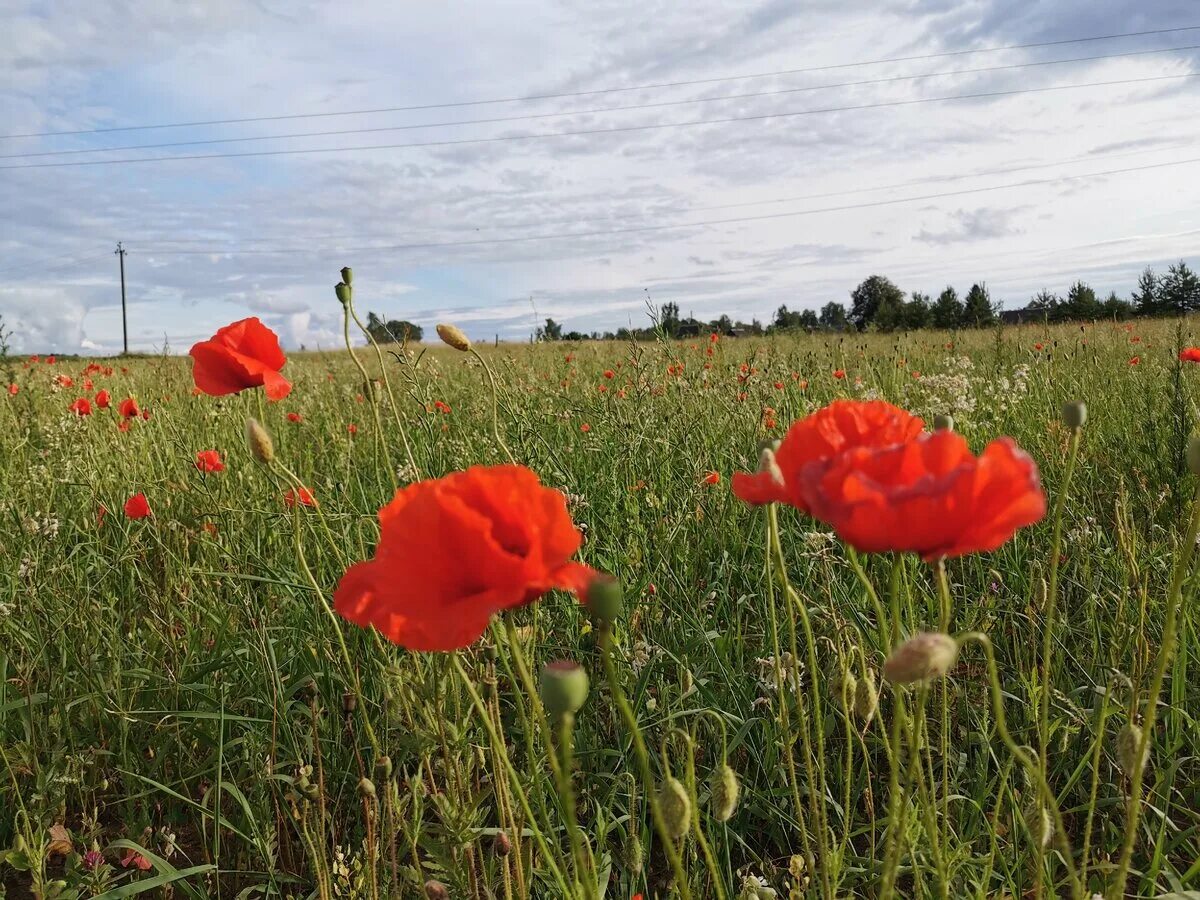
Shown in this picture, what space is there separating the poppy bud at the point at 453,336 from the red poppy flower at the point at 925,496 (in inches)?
38.0

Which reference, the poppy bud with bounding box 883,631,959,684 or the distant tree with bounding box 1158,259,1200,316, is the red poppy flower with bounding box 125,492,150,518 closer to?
the poppy bud with bounding box 883,631,959,684

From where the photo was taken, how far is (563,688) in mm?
711

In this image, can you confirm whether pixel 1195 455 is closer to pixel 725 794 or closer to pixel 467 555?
pixel 725 794

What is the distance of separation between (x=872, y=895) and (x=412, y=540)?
126 cm

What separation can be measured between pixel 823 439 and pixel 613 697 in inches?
45.3

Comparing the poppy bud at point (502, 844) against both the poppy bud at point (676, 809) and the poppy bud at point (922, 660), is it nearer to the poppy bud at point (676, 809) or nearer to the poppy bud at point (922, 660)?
the poppy bud at point (676, 809)

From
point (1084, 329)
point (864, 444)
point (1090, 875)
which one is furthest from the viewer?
point (1084, 329)

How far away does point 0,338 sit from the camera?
15.1ft

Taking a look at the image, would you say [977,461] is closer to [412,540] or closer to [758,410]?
[412,540]

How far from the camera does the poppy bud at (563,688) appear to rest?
707 millimetres

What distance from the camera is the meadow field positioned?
121cm

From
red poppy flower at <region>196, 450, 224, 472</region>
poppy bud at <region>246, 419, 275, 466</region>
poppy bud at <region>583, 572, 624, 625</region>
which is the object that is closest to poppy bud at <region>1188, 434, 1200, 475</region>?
poppy bud at <region>583, 572, 624, 625</region>

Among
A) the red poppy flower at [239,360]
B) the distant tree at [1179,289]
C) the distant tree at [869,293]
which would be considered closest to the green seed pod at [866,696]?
the red poppy flower at [239,360]

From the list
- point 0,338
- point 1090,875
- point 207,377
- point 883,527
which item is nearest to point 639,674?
point 1090,875
